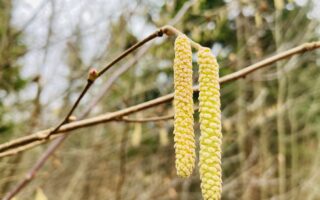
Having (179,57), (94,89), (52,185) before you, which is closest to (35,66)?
(94,89)

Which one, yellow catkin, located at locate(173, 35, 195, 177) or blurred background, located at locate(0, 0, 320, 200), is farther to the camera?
blurred background, located at locate(0, 0, 320, 200)

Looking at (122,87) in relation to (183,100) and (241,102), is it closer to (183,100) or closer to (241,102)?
(241,102)

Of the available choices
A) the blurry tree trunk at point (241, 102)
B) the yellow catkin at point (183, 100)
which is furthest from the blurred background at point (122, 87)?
the yellow catkin at point (183, 100)

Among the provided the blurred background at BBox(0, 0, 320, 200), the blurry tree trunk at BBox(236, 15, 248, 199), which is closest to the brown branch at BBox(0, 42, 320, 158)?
the blurred background at BBox(0, 0, 320, 200)

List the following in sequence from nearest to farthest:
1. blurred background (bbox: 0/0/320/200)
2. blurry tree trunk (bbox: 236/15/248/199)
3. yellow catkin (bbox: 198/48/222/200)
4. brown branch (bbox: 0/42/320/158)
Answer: yellow catkin (bbox: 198/48/222/200)
brown branch (bbox: 0/42/320/158)
blurred background (bbox: 0/0/320/200)
blurry tree trunk (bbox: 236/15/248/199)

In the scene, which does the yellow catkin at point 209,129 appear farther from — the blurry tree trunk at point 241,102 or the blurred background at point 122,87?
the blurry tree trunk at point 241,102

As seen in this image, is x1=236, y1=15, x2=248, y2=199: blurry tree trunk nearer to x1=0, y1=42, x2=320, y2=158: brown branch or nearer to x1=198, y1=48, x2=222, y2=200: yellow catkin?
x1=0, y1=42, x2=320, y2=158: brown branch

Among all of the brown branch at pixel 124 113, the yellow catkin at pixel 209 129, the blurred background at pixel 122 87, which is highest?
the blurred background at pixel 122 87

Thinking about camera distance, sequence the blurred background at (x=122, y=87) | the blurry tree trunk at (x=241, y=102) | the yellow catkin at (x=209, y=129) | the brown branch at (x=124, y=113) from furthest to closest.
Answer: the blurry tree trunk at (x=241, y=102), the blurred background at (x=122, y=87), the brown branch at (x=124, y=113), the yellow catkin at (x=209, y=129)
